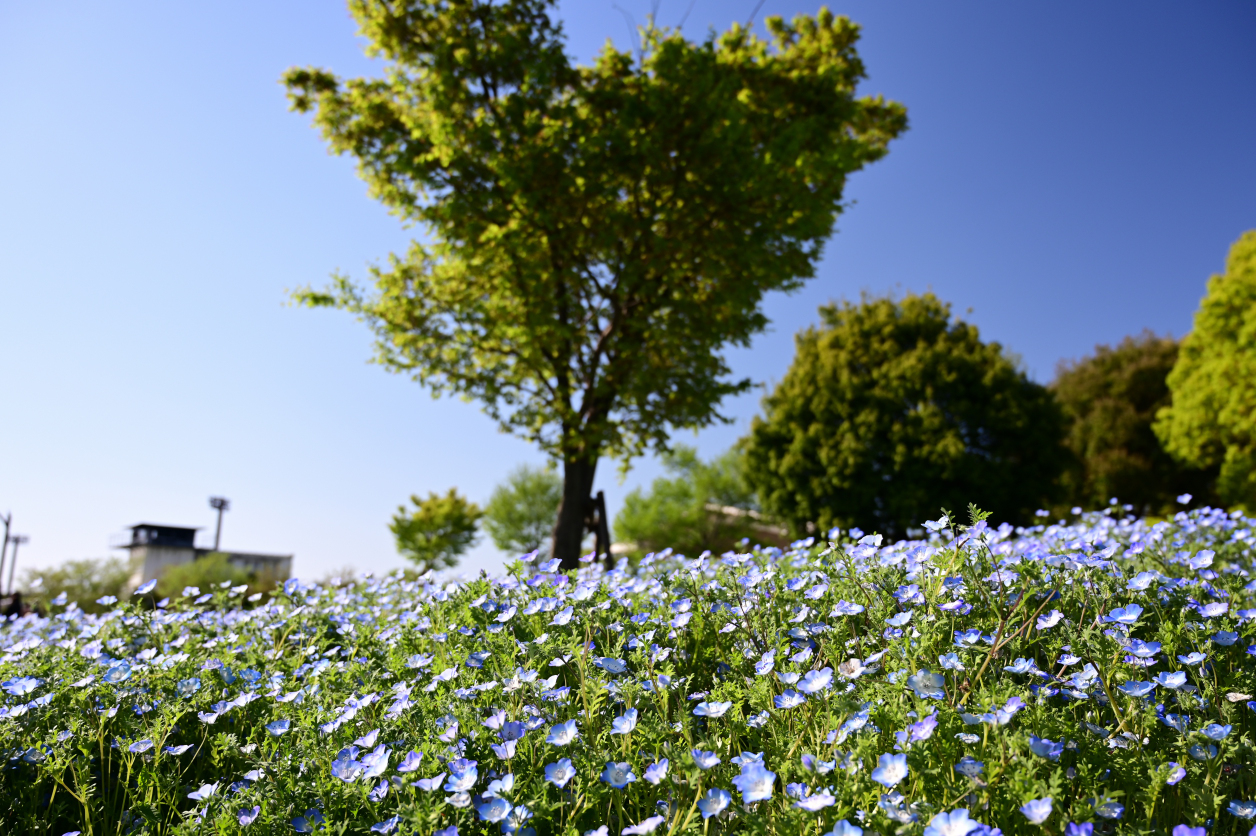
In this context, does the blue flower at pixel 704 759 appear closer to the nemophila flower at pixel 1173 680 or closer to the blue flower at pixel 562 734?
the blue flower at pixel 562 734

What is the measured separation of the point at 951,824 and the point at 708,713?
2.81ft

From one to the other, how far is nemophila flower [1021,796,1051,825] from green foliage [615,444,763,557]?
26915 millimetres

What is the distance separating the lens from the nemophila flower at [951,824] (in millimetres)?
1881

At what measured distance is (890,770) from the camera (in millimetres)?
2092

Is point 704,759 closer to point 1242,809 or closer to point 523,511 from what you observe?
point 1242,809

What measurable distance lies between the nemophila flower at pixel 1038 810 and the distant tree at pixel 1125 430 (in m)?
27.1

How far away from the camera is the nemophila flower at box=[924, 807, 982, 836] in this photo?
1881 millimetres

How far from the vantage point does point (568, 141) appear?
1298cm

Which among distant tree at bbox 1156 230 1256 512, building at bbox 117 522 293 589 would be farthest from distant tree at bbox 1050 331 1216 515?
building at bbox 117 522 293 589

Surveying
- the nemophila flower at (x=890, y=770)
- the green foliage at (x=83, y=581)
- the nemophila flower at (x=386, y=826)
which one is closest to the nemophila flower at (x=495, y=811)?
the nemophila flower at (x=386, y=826)

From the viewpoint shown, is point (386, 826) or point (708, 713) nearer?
point (386, 826)

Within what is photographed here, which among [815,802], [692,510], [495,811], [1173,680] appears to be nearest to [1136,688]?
[1173,680]

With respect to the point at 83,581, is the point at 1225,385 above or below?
above

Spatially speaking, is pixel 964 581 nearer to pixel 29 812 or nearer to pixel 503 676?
pixel 503 676
